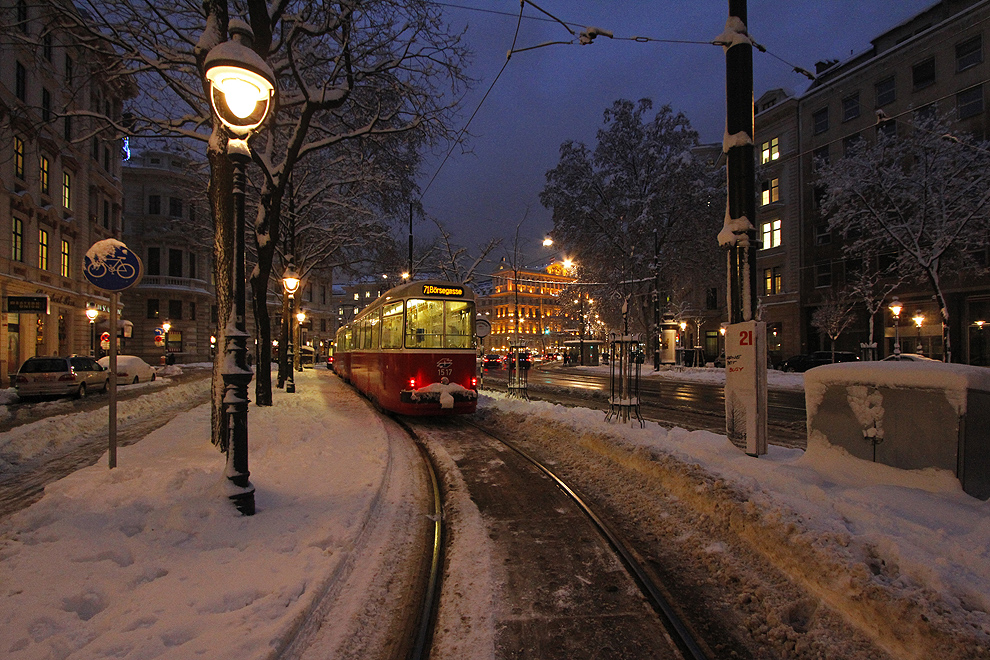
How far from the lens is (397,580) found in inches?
161

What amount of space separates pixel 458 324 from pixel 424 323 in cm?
81

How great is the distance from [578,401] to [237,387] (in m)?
13.0

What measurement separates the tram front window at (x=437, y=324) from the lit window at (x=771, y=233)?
3676 cm

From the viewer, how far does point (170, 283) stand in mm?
48500

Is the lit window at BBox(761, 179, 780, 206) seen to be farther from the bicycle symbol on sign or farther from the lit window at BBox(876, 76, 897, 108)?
the bicycle symbol on sign

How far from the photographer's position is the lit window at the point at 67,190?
97.1 ft

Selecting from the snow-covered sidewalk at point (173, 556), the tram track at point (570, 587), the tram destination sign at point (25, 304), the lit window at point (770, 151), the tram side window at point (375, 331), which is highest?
the lit window at point (770, 151)

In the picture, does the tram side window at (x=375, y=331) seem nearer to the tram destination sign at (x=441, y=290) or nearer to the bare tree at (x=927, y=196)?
the tram destination sign at (x=441, y=290)

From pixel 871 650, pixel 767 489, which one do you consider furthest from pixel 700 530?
pixel 871 650

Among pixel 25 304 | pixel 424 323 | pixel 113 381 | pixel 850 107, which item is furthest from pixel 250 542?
pixel 850 107

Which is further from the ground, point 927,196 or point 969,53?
point 969,53

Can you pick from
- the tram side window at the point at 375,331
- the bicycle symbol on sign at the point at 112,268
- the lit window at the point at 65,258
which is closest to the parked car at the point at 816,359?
the tram side window at the point at 375,331

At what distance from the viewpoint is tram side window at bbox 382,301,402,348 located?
1187 centimetres

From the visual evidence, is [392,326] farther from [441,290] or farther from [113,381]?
[113,381]
